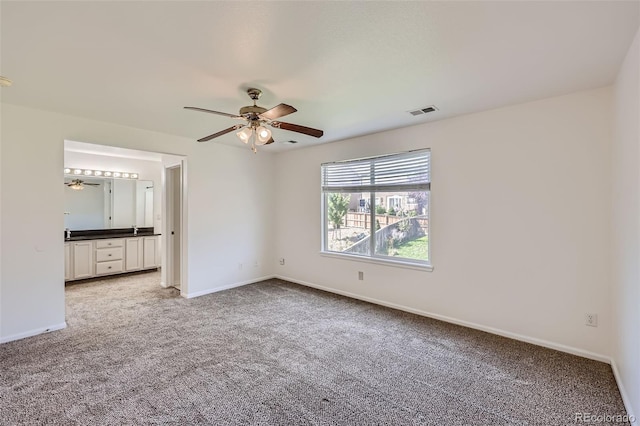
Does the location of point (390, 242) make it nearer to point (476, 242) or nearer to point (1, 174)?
point (476, 242)

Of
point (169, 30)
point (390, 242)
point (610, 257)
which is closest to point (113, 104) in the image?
point (169, 30)

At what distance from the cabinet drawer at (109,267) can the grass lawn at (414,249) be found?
17.9 feet

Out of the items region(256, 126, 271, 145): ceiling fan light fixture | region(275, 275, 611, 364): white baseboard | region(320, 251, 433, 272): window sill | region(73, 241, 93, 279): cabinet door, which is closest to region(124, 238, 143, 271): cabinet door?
region(73, 241, 93, 279): cabinet door

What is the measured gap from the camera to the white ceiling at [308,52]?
1.67m

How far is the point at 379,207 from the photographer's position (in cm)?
443

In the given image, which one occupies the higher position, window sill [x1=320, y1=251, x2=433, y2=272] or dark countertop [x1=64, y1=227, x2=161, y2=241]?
dark countertop [x1=64, y1=227, x2=161, y2=241]

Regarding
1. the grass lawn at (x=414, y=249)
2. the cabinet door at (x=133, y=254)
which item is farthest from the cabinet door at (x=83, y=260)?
the grass lawn at (x=414, y=249)

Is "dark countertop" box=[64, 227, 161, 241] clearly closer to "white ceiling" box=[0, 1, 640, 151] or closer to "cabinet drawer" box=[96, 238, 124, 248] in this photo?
"cabinet drawer" box=[96, 238, 124, 248]

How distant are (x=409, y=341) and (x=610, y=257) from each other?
1955 millimetres

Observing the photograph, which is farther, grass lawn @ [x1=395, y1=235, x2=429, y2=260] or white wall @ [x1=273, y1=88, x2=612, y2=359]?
grass lawn @ [x1=395, y1=235, x2=429, y2=260]

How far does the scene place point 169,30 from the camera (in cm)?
183

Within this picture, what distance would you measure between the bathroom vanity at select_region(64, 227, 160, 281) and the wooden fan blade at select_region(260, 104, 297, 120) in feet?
16.4

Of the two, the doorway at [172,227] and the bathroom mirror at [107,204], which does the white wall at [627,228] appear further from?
the bathroom mirror at [107,204]

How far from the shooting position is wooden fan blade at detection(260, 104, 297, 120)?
236 cm
